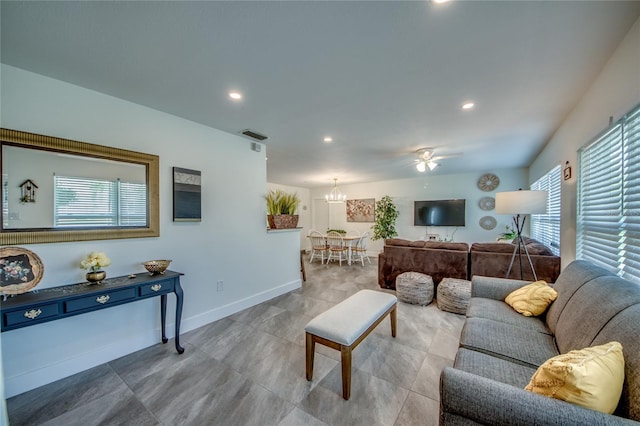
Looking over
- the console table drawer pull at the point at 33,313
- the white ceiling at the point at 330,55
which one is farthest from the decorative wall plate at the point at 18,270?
the white ceiling at the point at 330,55

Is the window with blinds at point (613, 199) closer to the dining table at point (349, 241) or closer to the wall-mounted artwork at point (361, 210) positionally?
the dining table at point (349, 241)

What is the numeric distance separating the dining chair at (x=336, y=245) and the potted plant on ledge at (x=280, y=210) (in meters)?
2.38

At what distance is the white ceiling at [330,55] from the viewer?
1.33 m

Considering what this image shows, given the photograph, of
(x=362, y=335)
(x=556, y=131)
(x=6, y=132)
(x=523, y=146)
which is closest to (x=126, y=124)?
(x=6, y=132)

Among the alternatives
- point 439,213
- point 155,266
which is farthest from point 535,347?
point 439,213

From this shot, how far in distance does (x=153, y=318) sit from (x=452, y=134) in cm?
417

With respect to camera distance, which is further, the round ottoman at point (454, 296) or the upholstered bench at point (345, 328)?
the round ottoman at point (454, 296)

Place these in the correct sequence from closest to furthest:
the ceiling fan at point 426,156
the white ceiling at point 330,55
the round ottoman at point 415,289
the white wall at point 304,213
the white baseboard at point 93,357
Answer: the white ceiling at point 330,55 → the white baseboard at point 93,357 → the round ottoman at point 415,289 → the ceiling fan at point 426,156 → the white wall at point 304,213

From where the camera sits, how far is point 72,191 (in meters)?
2.04

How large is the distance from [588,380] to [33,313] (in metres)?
2.94

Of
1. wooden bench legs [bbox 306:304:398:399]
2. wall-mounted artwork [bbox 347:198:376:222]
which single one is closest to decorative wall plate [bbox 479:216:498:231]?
wall-mounted artwork [bbox 347:198:376:222]

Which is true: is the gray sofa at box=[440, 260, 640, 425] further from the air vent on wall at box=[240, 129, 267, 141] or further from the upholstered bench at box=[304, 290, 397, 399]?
the air vent on wall at box=[240, 129, 267, 141]

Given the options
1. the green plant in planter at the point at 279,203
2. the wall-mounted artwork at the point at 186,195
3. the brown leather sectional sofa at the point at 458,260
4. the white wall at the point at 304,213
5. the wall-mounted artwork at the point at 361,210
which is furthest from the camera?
the white wall at the point at 304,213

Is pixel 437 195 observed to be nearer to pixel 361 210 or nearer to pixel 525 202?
pixel 361 210
